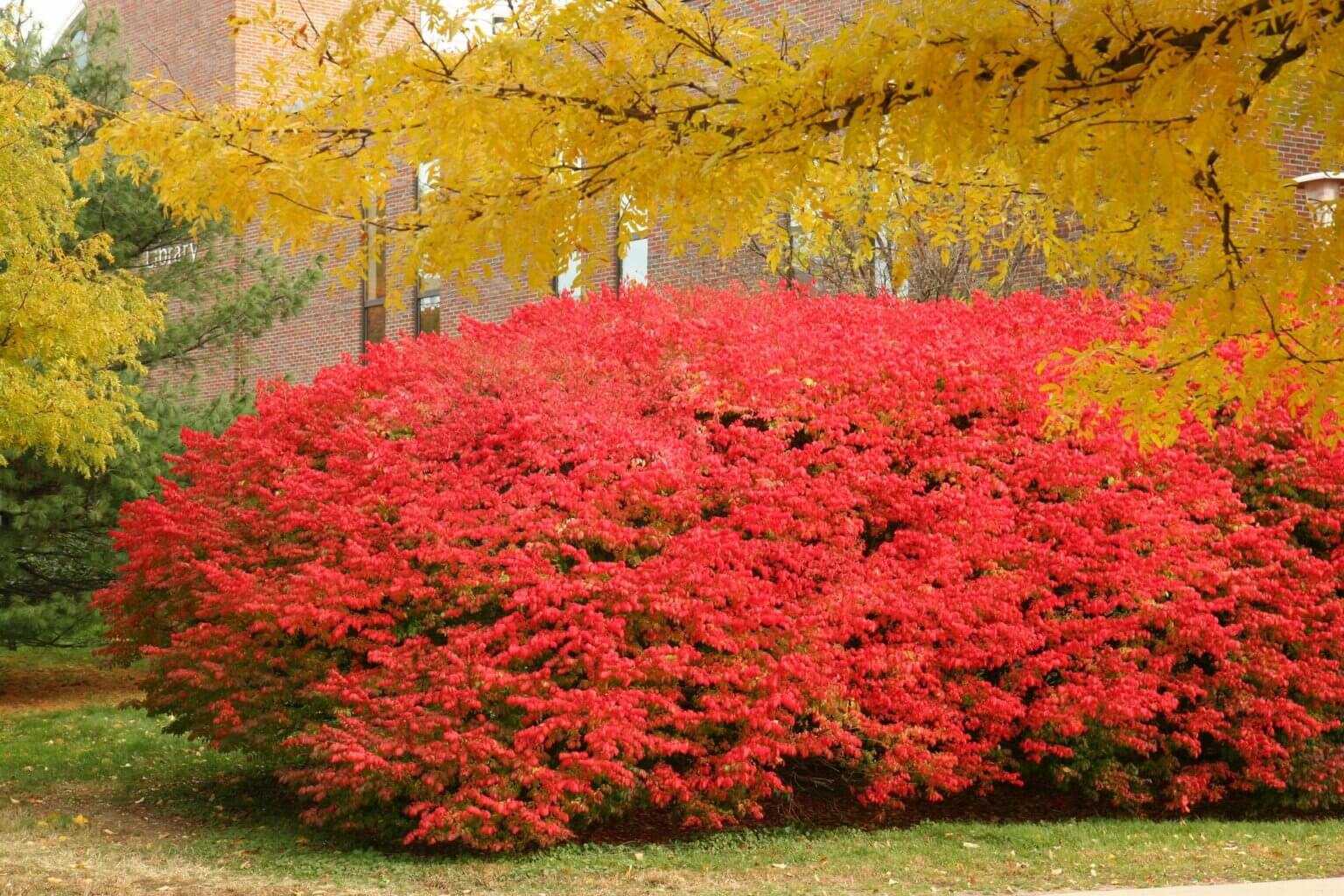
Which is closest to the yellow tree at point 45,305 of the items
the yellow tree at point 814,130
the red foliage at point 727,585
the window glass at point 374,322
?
the red foliage at point 727,585

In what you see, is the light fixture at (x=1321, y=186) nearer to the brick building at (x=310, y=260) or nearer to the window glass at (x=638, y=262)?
the brick building at (x=310, y=260)

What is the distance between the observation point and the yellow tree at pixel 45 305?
11.6 m

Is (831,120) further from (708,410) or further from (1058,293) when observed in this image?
(1058,293)

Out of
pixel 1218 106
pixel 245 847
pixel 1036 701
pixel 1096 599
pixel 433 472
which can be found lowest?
pixel 245 847

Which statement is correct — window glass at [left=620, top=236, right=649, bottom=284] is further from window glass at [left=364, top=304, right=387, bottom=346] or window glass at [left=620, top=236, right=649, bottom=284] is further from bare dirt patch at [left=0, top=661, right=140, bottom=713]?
bare dirt patch at [left=0, top=661, right=140, bottom=713]

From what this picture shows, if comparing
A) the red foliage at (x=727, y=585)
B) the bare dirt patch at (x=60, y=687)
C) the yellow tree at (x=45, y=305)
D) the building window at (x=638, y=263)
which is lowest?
the bare dirt patch at (x=60, y=687)

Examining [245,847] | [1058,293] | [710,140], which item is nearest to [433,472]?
[245,847]

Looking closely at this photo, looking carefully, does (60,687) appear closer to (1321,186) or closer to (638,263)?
A: (638,263)

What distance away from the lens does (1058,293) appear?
1672 cm

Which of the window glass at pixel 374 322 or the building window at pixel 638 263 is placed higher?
the building window at pixel 638 263

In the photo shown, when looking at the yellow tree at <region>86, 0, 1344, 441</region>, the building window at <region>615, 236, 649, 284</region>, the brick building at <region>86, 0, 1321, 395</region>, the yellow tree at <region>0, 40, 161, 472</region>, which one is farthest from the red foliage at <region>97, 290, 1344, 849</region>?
the building window at <region>615, 236, 649, 284</region>

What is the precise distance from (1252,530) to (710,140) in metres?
5.49

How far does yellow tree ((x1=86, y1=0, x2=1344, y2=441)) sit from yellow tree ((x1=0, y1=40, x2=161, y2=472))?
5758 millimetres

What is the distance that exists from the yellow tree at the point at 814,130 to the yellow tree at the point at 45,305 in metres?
5.76
